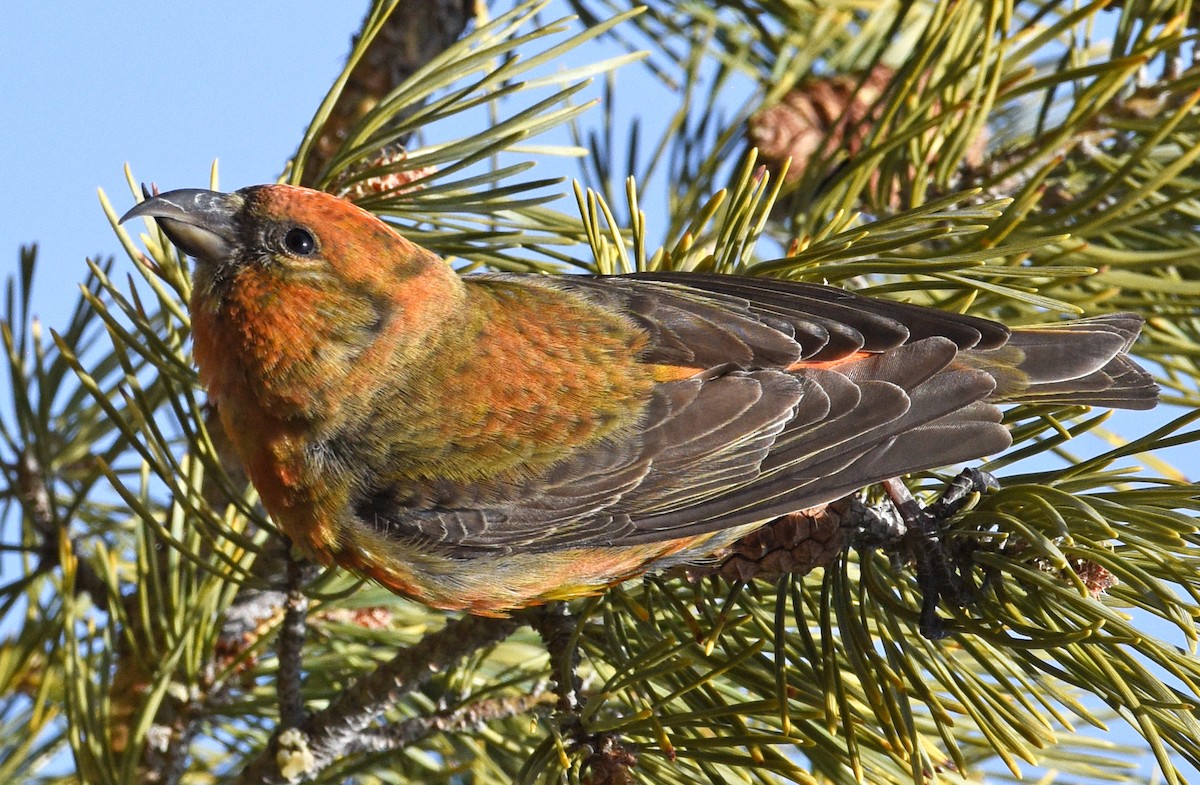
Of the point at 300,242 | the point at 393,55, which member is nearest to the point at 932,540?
the point at 300,242

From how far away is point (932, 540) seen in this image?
67.8 inches

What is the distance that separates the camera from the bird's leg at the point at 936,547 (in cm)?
169

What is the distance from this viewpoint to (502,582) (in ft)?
6.61

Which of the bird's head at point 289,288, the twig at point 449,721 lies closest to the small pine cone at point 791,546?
the twig at point 449,721

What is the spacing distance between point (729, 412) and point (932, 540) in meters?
0.49

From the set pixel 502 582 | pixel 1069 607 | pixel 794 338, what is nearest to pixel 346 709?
pixel 502 582

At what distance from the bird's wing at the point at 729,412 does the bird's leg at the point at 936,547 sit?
0.14 metres

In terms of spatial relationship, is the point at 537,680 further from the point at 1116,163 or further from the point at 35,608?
the point at 1116,163

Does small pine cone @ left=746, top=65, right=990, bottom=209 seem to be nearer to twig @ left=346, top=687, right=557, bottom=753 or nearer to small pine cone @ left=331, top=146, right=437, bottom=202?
small pine cone @ left=331, top=146, right=437, bottom=202

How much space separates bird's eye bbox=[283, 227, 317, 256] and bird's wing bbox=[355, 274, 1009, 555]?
0.44 meters

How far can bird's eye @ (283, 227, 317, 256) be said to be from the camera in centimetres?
214

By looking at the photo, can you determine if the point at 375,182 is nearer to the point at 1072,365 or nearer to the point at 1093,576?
the point at 1072,365

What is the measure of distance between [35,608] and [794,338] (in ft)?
5.84

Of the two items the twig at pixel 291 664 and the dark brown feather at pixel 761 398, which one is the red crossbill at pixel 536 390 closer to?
the dark brown feather at pixel 761 398
